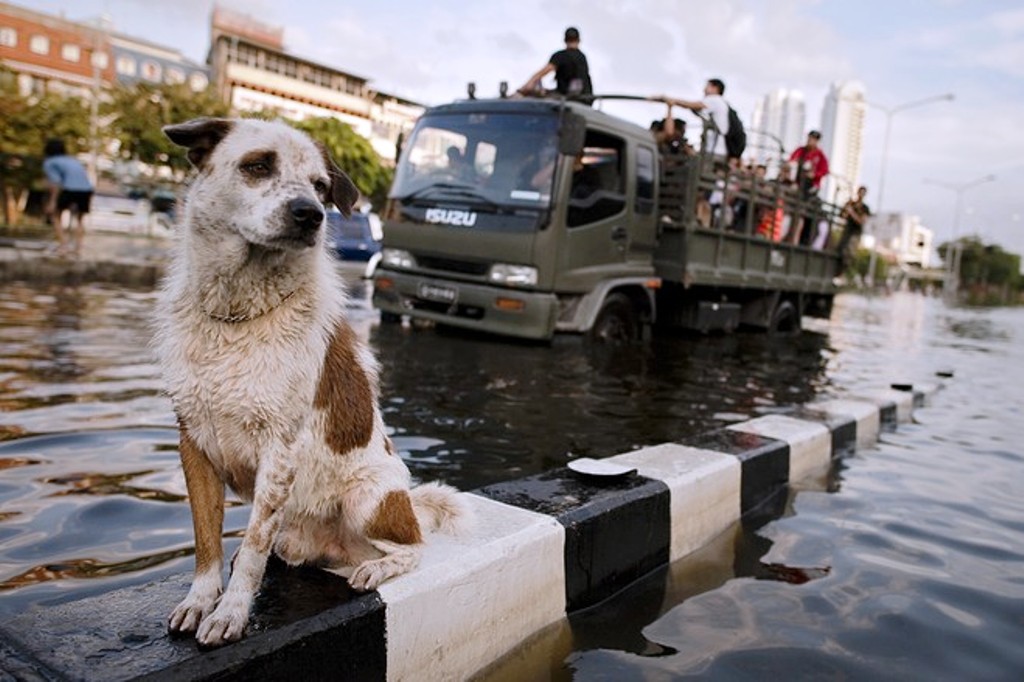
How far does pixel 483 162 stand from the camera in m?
9.25

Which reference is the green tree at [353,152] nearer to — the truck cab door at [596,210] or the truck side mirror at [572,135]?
the truck cab door at [596,210]

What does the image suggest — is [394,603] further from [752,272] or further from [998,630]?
[752,272]

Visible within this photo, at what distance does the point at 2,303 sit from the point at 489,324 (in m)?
6.03

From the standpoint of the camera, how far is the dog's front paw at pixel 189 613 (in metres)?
1.99

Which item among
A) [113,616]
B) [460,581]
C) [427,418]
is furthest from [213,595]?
[427,418]

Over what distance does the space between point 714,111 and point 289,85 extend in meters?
71.4

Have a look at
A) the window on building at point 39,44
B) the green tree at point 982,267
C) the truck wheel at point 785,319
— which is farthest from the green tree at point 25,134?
the green tree at point 982,267

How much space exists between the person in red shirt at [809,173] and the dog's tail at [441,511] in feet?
42.7

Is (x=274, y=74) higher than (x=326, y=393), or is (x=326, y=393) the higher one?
(x=274, y=74)

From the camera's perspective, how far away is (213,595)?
6.92 feet

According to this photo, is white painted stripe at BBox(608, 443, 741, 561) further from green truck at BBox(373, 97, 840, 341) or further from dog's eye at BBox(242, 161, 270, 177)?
green truck at BBox(373, 97, 840, 341)

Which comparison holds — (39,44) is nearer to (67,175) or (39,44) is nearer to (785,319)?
(67,175)

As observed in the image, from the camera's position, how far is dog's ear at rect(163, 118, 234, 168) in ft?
7.13

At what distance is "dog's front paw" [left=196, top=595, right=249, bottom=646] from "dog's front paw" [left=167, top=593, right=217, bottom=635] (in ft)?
0.15
